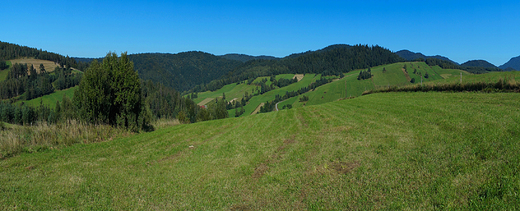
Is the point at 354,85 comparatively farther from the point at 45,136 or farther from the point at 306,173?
the point at 306,173

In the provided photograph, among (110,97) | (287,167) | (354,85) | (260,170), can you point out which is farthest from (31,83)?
(287,167)

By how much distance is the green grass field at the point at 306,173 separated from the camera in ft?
14.9

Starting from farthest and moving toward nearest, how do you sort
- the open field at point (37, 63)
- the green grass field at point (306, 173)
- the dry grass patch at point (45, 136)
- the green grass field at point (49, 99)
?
the open field at point (37, 63) → the green grass field at point (49, 99) → the dry grass patch at point (45, 136) → the green grass field at point (306, 173)

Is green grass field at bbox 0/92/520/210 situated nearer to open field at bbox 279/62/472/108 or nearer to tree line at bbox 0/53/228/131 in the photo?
tree line at bbox 0/53/228/131

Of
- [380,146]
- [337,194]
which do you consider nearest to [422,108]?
[380,146]

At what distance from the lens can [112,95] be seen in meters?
16.6

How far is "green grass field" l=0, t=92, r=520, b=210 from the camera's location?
453 cm

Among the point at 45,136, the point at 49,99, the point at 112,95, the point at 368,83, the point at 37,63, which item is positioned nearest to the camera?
the point at 45,136

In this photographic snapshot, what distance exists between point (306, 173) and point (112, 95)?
1501 centimetres

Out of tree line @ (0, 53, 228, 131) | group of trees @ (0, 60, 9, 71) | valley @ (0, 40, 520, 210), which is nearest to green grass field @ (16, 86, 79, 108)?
group of trees @ (0, 60, 9, 71)

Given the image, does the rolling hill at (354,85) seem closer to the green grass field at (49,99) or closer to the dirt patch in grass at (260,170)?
the green grass field at (49,99)

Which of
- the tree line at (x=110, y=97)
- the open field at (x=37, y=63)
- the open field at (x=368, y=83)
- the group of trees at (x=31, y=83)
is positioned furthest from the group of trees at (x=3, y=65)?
the tree line at (x=110, y=97)

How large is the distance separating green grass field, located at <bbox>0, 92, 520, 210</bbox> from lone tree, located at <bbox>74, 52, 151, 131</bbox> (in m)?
6.59

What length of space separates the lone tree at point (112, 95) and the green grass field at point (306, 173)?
6.59 meters
